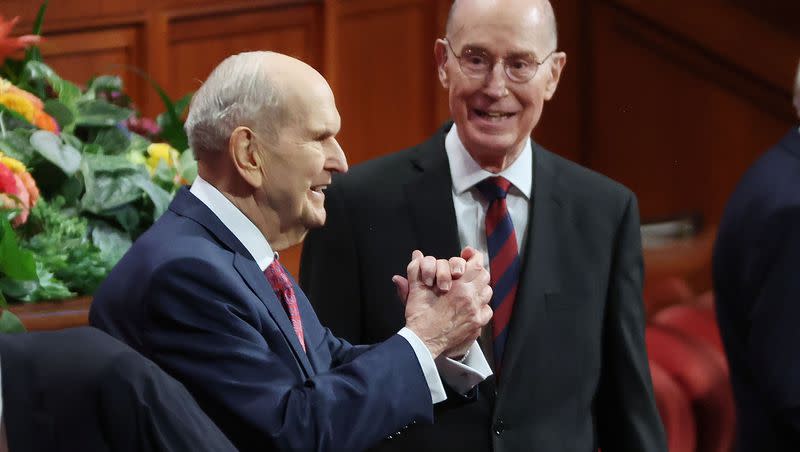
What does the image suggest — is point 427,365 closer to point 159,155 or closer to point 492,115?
point 492,115

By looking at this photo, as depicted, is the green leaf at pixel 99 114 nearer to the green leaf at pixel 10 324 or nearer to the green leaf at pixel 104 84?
the green leaf at pixel 104 84

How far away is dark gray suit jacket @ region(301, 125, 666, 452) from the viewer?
254cm

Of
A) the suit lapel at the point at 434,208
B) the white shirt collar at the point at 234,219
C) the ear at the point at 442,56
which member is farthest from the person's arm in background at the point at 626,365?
the white shirt collar at the point at 234,219

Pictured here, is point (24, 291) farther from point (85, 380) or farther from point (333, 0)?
point (333, 0)

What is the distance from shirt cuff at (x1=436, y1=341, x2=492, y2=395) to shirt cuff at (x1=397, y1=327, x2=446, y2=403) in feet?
0.33

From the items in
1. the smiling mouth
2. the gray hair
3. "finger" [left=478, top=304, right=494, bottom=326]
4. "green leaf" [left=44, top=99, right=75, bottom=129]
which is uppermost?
the gray hair

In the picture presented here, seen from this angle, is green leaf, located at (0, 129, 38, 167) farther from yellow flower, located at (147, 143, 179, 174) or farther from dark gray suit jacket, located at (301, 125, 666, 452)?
dark gray suit jacket, located at (301, 125, 666, 452)

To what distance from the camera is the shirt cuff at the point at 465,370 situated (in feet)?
7.22

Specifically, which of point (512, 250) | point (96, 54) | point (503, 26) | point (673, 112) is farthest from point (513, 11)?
point (673, 112)

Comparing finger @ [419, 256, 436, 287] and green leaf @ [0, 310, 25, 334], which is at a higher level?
finger @ [419, 256, 436, 287]

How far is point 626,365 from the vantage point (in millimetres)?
2586

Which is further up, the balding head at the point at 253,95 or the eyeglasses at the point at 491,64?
the balding head at the point at 253,95

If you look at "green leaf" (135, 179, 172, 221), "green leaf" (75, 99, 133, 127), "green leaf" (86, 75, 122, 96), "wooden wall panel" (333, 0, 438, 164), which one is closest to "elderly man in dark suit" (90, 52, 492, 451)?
"green leaf" (135, 179, 172, 221)

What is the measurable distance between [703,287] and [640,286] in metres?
1.79
